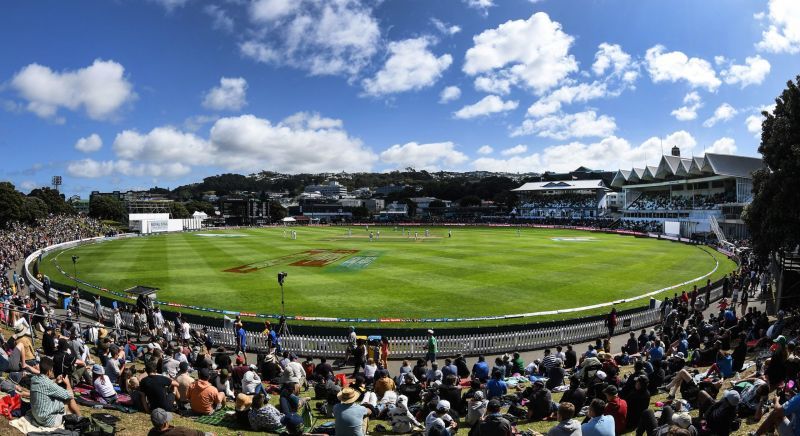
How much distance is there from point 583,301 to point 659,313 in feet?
13.5

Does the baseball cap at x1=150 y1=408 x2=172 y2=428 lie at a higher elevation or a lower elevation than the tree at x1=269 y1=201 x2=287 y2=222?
lower

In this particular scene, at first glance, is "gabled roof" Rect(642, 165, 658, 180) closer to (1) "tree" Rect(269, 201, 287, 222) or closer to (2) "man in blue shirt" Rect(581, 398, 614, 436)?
(2) "man in blue shirt" Rect(581, 398, 614, 436)

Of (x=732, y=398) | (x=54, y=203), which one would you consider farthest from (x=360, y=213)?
(x=732, y=398)

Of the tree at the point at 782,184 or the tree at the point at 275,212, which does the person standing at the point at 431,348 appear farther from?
the tree at the point at 275,212

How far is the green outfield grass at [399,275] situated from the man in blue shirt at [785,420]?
15.8m

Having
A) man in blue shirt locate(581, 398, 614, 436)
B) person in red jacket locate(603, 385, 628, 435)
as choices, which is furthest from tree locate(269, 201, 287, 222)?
man in blue shirt locate(581, 398, 614, 436)

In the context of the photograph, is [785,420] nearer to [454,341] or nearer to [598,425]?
[598,425]

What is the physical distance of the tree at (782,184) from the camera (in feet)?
66.3

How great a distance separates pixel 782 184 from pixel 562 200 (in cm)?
13026

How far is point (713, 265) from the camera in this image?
40.9 m

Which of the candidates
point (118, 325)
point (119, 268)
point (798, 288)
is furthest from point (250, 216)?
point (798, 288)

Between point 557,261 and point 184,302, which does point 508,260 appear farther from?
point 184,302

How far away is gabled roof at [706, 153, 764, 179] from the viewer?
249ft

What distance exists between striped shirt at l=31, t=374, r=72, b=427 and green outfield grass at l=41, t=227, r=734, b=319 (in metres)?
15.4
